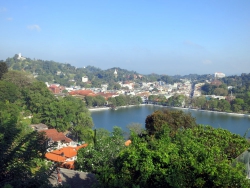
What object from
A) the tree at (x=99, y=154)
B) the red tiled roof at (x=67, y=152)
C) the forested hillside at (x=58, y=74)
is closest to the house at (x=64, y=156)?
the red tiled roof at (x=67, y=152)

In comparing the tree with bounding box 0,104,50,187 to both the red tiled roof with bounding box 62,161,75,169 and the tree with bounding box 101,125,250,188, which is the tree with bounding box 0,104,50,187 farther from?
the red tiled roof with bounding box 62,161,75,169

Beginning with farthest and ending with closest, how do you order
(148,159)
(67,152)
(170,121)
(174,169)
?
(67,152)
(170,121)
(148,159)
(174,169)

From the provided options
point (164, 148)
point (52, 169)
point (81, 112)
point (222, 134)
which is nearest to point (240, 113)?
point (81, 112)

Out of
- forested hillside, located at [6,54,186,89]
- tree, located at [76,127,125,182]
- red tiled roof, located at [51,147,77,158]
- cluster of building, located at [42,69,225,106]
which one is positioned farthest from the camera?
forested hillside, located at [6,54,186,89]

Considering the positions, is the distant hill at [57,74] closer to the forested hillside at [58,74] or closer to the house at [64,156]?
the forested hillside at [58,74]

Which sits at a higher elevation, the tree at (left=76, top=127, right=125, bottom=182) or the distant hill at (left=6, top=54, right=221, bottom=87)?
the distant hill at (left=6, top=54, right=221, bottom=87)

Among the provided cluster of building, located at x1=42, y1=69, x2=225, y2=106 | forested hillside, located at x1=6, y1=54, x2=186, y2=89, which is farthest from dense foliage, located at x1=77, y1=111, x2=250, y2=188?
forested hillside, located at x1=6, y1=54, x2=186, y2=89

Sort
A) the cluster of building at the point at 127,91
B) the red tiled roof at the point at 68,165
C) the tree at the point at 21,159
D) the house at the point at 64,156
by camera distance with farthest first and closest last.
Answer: the cluster of building at the point at 127,91, the house at the point at 64,156, the red tiled roof at the point at 68,165, the tree at the point at 21,159

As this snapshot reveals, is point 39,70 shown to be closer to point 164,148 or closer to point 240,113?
point 240,113

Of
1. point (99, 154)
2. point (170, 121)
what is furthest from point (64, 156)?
point (170, 121)

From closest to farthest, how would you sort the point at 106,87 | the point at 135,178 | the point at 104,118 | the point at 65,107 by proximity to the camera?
the point at 135,178
the point at 65,107
the point at 104,118
the point at 106,87

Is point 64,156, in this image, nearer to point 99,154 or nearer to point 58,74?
point 99,154
